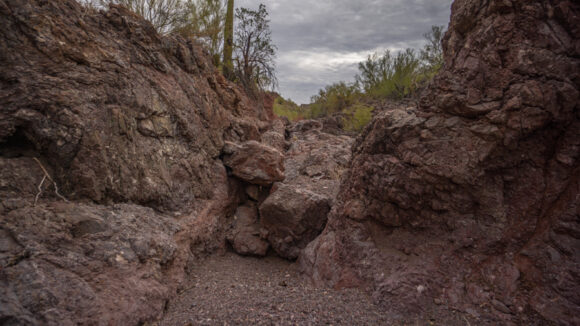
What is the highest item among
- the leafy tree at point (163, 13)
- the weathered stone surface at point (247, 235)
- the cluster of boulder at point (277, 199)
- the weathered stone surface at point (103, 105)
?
the leafy tree at point (163, 13)

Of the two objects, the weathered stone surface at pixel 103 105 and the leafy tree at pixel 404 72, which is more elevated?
the leafy tree at pixel 404 72

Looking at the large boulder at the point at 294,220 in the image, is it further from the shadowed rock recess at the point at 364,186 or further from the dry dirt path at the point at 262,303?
the dry dirt path at the point at 262,303

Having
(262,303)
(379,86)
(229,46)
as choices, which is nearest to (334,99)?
(379,86)

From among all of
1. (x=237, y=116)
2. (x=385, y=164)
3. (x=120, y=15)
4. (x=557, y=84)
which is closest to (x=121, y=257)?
(x=385, y=164)

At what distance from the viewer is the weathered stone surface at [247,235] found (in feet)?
13.9

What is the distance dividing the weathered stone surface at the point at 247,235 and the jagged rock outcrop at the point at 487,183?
54.6 inches

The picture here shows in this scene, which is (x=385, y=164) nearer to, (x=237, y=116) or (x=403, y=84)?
(x=237, y=116)

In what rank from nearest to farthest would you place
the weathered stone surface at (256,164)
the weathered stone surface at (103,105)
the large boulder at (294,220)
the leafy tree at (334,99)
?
the weathered stone surface at (103,105)
the large boulder at (294,220)
the weathered stone surface at (256,164)
the leafy tree at (334,99)

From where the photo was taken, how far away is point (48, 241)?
88.2 inches

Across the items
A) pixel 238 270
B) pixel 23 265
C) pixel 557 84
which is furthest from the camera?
pixel 238 270

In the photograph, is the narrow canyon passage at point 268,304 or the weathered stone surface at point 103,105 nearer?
the narrow canyon passage at point 268,304

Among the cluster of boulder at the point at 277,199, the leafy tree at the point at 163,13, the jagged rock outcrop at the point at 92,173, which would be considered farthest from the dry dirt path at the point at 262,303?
the leafy tree at the point at 163,13

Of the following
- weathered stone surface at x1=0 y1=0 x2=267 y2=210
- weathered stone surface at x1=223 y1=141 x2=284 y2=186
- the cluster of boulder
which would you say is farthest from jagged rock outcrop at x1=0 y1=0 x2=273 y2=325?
weathered stone surface at x1=223 y1=141 x2=284 y2=186

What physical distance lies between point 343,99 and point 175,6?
11.7m
